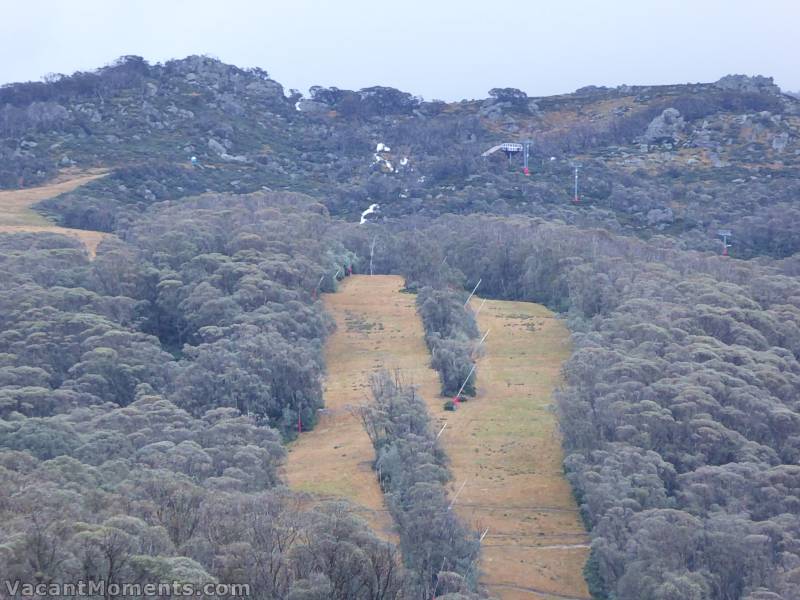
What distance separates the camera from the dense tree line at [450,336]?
1480 inches

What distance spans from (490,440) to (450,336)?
8.79 meters

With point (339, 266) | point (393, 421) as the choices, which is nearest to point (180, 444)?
point (393, 421)

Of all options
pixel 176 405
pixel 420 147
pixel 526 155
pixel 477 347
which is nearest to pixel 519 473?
pixel 176 405

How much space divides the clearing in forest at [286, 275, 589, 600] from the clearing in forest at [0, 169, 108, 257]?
47.3 ft

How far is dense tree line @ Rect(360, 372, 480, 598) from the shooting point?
2302 cm

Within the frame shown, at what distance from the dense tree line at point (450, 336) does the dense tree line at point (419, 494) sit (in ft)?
14.6

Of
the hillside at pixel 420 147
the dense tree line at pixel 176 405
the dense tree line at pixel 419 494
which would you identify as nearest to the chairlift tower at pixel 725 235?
the hillside at pixel 420 147

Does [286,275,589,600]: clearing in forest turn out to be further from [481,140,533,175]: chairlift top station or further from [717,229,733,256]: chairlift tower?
[481,140,533,175]: chairlift top station

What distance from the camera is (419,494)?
25266 millimetres

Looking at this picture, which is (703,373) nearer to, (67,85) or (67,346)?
(67,346)

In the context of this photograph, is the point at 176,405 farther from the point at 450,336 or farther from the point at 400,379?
the point at 450,336

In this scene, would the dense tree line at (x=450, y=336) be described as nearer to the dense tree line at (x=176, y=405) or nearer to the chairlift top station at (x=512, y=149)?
the dense tree line at (x=176, y=405)

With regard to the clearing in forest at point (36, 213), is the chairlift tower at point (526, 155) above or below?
below

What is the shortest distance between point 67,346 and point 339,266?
18.8 m
